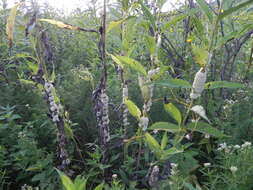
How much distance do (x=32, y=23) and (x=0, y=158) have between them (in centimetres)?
84

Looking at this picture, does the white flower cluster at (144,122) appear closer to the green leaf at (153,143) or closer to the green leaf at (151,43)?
the green leaf at (153,143)

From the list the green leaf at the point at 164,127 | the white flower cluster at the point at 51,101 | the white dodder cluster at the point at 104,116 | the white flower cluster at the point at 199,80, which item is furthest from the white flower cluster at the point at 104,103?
the white flower cluster at the point at 199,80

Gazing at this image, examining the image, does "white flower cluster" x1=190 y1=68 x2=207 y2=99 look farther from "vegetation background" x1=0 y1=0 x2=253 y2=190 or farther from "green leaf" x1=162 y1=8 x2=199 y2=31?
"green leaf" x1=162 y1=8 x2=199 y2=31

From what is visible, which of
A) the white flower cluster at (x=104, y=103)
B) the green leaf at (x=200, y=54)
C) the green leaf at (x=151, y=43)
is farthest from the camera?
the white flower cluster at (x=104, y=103)

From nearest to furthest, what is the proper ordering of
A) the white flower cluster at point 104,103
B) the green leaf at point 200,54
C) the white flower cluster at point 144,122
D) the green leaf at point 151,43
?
the green leaf at point 200,54
the green leaf at point 151,43
the white flower cluster at point 144,122
the white flower cluster at point 104,103

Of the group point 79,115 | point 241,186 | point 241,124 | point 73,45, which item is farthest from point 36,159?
point 73,45

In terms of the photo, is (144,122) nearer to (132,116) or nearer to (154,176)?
(154,176)

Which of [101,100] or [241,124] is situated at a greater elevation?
[101,100]

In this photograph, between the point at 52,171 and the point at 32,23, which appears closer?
the point at 32,23

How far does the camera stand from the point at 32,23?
3.25 feet

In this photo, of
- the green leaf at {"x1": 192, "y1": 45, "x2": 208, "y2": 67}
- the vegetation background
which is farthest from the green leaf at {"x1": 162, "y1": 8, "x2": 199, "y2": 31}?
the green leaf at {"x1": 192, "y1": 45, "x2": 208, "y2": 67}

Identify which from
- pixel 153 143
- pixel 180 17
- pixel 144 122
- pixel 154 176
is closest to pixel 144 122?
pixel 144 122

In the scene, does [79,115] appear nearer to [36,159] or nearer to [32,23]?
[36,159]

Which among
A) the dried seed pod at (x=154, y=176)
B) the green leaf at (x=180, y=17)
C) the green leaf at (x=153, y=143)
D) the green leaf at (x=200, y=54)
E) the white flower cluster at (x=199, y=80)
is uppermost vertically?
the green leaf at (x=180, y=17)
